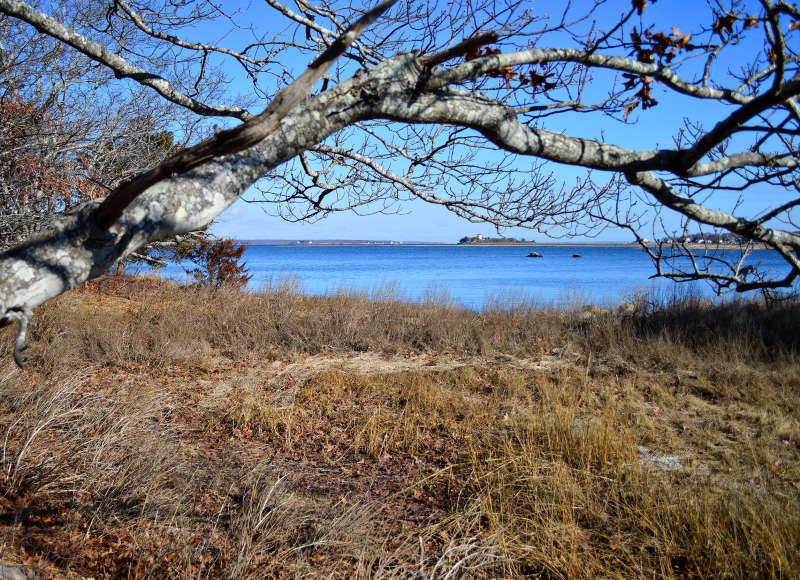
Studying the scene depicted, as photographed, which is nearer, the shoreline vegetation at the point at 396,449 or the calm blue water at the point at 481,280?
the shoreline vegetation at the point at 396,449

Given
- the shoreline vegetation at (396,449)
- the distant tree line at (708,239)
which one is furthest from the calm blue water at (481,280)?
the distant tree line at (708,239)

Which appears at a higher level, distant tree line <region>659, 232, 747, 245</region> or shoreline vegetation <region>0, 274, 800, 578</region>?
distant tree line <region>659, 232, 747, 245</region>

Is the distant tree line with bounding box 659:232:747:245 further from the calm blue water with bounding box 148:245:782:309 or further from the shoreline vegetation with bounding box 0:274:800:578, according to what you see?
the calm blue water with bounding box 148:245:782:309

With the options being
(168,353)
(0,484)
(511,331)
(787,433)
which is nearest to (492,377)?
(511,331)

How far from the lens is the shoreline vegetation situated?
314cm

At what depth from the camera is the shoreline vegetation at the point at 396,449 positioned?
3.14m

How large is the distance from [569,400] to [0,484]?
544 centimetres

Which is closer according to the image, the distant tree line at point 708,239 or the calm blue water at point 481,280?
the distant tree line at point 708,239

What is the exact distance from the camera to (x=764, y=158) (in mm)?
2605

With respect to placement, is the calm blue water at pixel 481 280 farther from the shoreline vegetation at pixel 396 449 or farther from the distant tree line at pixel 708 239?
the distant tree line at pixel 708 239

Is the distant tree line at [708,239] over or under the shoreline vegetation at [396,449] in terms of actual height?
over

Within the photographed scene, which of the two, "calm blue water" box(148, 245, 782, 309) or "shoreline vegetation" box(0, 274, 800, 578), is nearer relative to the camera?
"shoreline vegetation" box(0, 274, 800, 578)

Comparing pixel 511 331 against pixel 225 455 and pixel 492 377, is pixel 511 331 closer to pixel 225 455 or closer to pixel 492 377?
pixel 492 377

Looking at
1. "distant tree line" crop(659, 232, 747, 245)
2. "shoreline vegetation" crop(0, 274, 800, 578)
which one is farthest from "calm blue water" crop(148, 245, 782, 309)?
"distant tree line" crop(659, 232, 747, 245)
